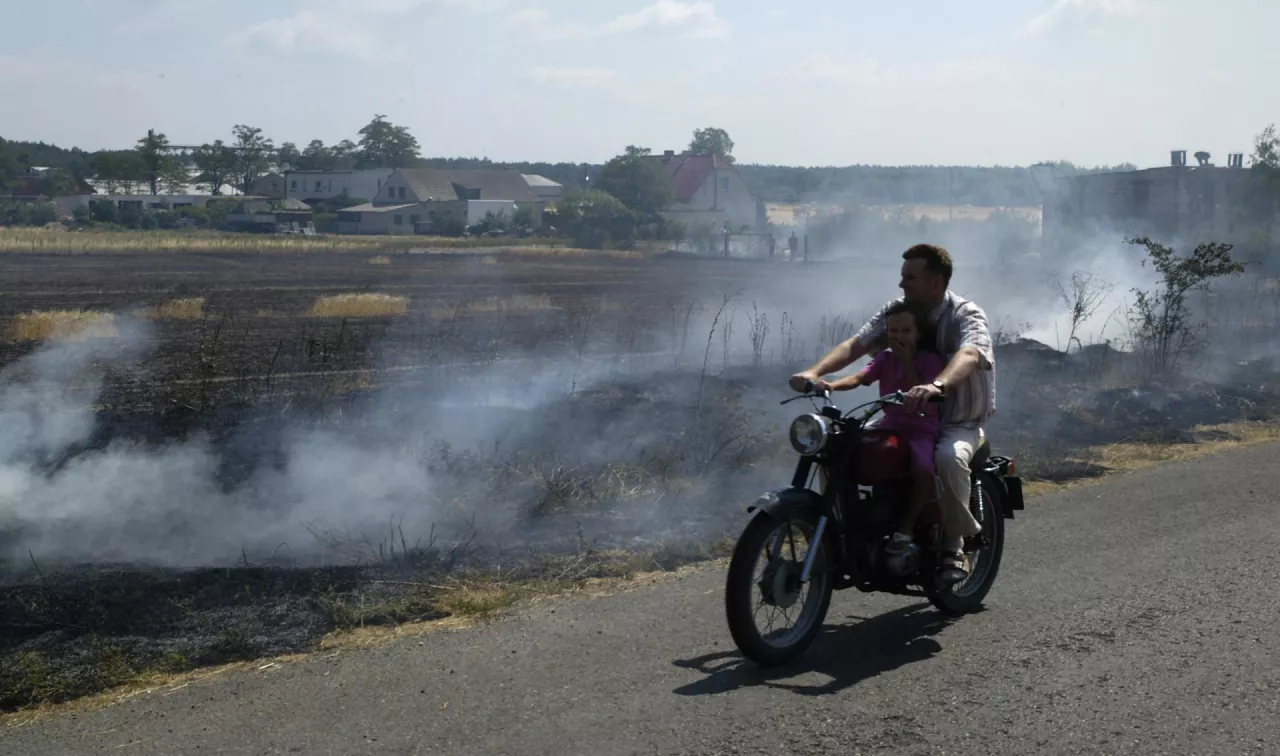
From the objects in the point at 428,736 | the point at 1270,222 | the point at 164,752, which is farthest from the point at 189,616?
the point at 1270,222

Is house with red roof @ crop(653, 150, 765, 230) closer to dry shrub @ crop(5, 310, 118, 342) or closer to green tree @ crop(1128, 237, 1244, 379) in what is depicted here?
dry shrub @ crop(5, 310, 118, 342)

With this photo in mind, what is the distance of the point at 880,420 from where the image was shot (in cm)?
577

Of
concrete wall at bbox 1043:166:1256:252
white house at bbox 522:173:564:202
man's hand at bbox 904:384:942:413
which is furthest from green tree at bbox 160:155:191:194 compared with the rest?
man's hand at bbox 904:384:942:413

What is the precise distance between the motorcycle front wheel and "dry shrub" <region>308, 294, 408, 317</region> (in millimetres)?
23712

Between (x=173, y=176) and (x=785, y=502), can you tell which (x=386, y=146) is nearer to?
(x=173, y=176)

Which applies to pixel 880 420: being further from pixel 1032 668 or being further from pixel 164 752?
pixel 164 752

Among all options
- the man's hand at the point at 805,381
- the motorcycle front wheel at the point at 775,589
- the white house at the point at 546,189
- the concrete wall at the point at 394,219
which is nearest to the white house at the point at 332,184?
the concrete wall at the point at 394,219

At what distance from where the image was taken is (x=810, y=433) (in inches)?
208

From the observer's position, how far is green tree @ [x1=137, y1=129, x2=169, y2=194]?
11919 centimetres

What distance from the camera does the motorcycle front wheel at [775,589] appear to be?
16.8ft

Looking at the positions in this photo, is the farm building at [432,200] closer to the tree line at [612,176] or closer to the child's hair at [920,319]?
the tree line at [612,176]

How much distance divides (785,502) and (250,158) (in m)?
140

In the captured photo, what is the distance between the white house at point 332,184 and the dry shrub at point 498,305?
76500 mm

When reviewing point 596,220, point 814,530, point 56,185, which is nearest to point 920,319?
point 814,530
